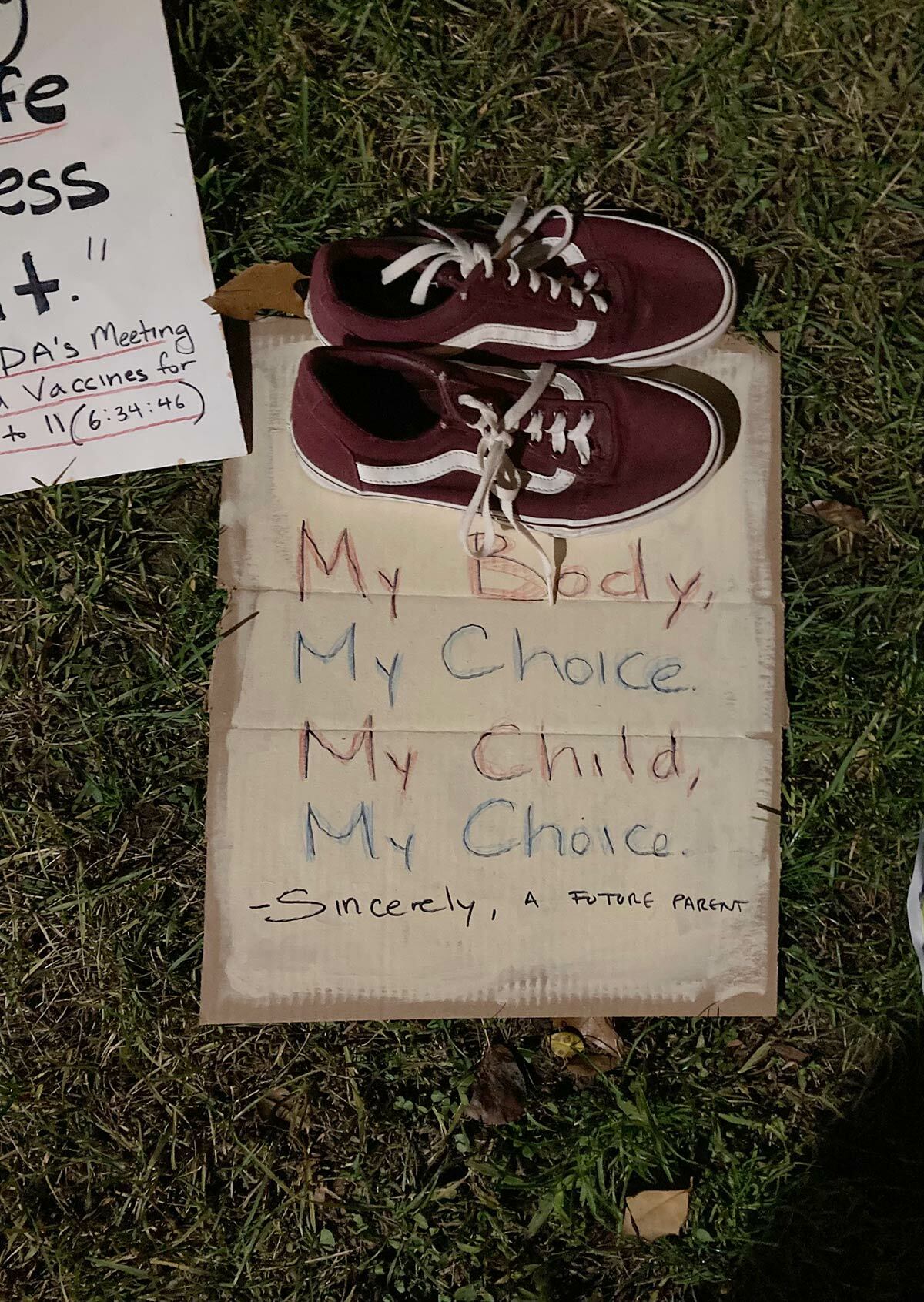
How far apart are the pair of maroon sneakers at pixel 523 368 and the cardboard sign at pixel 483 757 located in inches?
2.5

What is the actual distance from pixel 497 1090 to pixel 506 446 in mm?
813

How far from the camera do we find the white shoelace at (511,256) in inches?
44.2

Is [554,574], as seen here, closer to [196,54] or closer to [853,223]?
[853,223]

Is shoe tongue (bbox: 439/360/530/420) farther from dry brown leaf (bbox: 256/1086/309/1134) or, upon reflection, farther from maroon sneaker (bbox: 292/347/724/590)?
dry brown leaf (bbox: 256/1086/309/1134)

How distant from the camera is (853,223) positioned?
47.5 inches

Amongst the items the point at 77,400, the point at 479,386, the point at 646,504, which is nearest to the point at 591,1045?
the point at 646,504

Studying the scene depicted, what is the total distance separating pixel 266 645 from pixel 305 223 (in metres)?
0.55

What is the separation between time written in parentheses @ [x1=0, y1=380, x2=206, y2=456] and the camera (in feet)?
3.85

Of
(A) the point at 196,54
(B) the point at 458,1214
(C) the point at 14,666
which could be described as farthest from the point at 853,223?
(B) the point at 458,1214

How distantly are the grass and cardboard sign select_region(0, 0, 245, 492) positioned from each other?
44 millimetres

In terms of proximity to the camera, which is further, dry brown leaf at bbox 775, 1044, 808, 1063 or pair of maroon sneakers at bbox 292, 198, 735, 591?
dry brown leaf at bbox 775, 1044, 808, 1063

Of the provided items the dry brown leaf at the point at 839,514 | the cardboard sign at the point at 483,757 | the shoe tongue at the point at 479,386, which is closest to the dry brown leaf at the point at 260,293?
the cardboard sign at the point at 483,757

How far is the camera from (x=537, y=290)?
113cm

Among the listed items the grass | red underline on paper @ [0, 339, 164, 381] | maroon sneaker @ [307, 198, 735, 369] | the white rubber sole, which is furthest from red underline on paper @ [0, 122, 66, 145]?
the white rubber sole
